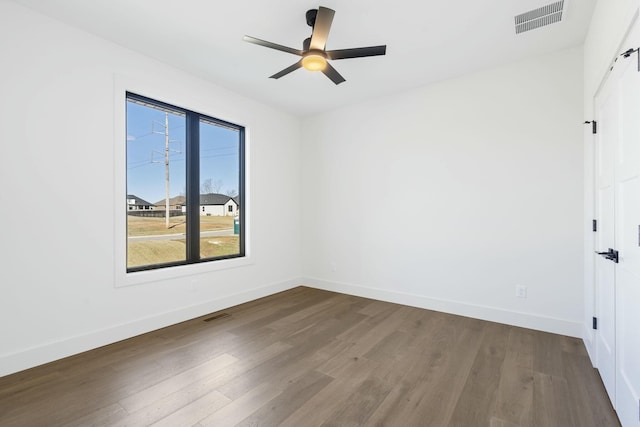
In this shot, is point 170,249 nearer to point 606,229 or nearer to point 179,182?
point 179,182

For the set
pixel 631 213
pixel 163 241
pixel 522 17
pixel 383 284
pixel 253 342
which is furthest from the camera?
pixel 383 284

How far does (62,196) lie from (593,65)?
4.61 meters

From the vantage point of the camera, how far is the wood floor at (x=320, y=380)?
1751mm

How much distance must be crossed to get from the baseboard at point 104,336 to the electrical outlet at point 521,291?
3.28m

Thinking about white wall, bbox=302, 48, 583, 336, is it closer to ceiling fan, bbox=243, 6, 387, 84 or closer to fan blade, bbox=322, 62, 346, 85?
fan blade, bbox=322, 62, 346, 85

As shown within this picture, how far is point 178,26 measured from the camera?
101 inches

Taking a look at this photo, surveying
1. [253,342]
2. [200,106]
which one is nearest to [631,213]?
[253,342]

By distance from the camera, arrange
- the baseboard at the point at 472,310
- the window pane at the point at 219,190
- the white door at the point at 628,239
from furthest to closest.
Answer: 1. the window pane at the point at 219,190
2. the baseboard at the point at 472,310
3. the white door at the point at 628,239

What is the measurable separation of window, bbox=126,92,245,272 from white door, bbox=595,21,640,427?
384 centimetres

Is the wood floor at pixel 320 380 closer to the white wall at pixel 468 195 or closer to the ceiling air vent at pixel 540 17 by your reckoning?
the white wall at pixel 468 195

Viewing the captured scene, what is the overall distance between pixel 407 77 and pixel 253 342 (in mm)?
3418

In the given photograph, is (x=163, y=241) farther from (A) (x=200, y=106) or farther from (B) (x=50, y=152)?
(A) (x=200, y=106)

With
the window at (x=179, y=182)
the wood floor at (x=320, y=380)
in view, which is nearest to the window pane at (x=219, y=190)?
the window at (x=179, y=182)

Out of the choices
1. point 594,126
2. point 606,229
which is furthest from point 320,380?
point 594,126
